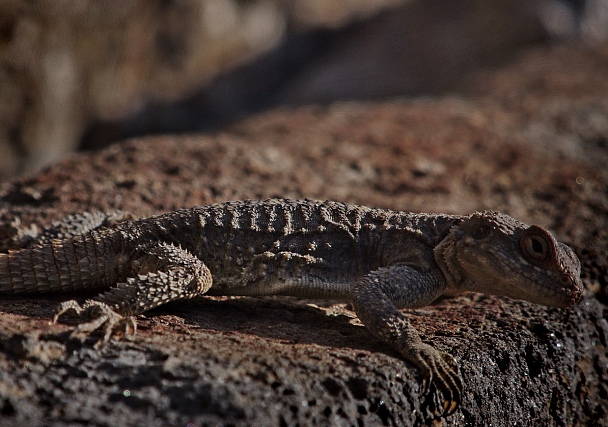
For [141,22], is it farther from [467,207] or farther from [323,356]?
[323,356]

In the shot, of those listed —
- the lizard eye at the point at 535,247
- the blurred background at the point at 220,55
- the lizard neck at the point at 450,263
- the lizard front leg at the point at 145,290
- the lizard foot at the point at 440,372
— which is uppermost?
the blurred background at the point at 220,55

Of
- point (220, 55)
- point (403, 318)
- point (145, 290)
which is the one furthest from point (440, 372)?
point (220, 55)

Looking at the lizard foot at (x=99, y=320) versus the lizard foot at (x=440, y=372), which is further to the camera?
the lizard foot at (x=440, y=372)

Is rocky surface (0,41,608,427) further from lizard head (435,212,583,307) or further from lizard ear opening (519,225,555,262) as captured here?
lizard ear opening (519,225,555,262)

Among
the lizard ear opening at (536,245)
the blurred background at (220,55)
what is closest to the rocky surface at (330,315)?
the lizard ear opening at (536,245)

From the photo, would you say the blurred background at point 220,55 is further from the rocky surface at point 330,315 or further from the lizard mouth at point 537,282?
the lizard mouth at point 537,282

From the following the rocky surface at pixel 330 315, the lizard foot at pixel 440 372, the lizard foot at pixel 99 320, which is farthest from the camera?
the lizard foot at pixel 440 372

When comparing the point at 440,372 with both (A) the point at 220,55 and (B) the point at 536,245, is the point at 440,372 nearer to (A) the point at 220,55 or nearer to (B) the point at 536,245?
(B) the point at 536,245
